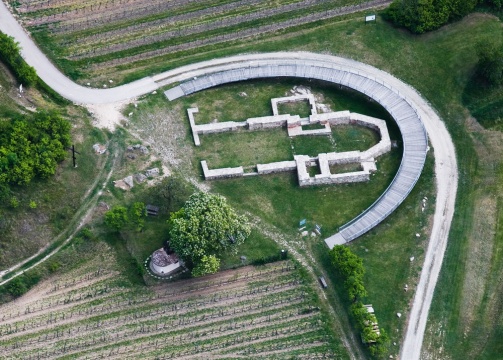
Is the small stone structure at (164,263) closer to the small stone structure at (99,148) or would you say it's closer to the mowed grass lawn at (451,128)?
the mowed grass lawn at (451,128)

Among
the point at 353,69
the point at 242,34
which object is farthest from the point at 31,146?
the point at 353,69

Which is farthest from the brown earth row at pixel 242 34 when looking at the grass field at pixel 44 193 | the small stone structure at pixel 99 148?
the small stone structure at pixel 99 148

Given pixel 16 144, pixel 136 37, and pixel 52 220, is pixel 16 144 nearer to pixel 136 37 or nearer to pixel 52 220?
pixel 52 220

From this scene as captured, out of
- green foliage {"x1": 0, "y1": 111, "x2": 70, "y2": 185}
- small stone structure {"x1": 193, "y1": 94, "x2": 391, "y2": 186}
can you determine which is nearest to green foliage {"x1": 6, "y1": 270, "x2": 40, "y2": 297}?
green foliage {"x1": 0, "y1": 111, "x2": 70, "y2": 185}

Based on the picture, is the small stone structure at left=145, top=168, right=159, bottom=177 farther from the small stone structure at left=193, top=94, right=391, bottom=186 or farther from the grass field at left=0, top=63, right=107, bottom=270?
the small stone structure at left=193, top=94, right=391, bottom=186

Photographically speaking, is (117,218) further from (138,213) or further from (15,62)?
(15,62)

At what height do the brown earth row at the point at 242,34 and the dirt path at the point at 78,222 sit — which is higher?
the brown earth row at the point at 242,34
